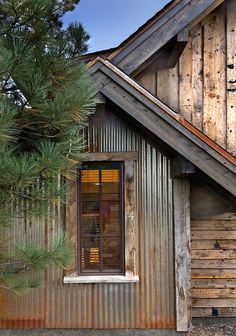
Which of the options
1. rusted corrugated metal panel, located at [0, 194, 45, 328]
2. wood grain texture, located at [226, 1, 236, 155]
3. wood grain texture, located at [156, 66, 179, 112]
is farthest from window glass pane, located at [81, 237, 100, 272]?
wood grain texture, located at [226, 1, 236, 155]

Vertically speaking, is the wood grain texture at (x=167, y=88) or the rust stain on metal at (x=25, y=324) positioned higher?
the wood grain texture at (x=167, y=88)

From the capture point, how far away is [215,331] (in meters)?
6.18

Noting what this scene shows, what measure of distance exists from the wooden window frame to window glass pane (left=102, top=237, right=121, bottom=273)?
126 millimetres

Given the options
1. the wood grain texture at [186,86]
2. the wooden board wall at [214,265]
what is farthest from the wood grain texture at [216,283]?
the wood grain texture at [186,86]

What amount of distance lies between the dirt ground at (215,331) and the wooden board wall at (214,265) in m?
0.17

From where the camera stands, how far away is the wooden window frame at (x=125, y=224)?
18.6ft

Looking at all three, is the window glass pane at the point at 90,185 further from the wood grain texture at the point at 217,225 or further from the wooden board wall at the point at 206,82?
the wood grain texture at the point at 217,225

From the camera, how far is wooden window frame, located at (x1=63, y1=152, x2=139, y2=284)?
5660 mm

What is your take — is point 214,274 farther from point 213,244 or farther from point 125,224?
point 125,224

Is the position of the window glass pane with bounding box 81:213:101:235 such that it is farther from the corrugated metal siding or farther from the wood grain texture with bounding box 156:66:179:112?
the wood grain texture with bounding box 156:66:179:112

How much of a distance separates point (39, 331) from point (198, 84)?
4270 millimetres

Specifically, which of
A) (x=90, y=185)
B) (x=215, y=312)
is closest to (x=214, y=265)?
(x=215, y=312)

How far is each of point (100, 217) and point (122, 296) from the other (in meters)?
1.13

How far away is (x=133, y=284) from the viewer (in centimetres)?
569
